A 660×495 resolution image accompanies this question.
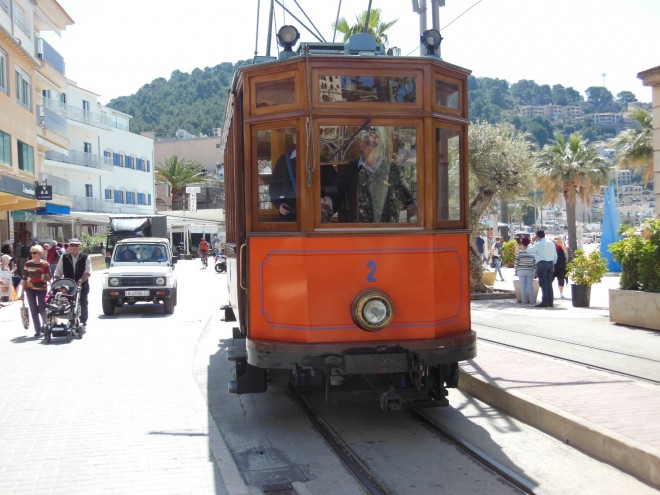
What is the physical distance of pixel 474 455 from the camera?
6.00 m

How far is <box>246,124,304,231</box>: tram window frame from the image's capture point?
21.5ft

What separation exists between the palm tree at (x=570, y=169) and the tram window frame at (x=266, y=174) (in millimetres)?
32901

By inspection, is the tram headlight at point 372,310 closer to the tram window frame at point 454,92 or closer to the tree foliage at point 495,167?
the tram window frame at point 454,92

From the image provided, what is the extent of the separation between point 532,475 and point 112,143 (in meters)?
55.6

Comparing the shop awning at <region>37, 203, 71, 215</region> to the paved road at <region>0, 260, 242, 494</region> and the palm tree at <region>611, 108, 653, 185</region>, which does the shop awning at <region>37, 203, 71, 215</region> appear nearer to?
the paved road at <region>0, 260, 242, 494</region>

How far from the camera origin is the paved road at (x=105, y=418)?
18.6 ft

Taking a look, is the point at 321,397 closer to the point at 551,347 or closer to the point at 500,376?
the point at 500,376

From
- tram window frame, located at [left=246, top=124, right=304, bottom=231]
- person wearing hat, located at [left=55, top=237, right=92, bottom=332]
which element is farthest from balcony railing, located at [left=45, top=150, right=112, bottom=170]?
tram window frame, located at [left=246, top=124, right=304, bottom=231]

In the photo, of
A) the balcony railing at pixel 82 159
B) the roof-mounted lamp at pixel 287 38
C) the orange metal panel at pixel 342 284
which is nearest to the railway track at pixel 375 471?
the orange metal panel at pixel 342 284

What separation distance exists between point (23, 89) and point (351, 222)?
28.3 meters

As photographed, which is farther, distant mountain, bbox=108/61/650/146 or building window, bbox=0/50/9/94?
distant mountain, bbox=108/61/650/146

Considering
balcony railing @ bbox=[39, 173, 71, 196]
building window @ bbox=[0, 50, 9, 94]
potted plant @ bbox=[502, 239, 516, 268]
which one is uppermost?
building window @ bbox=[0, 50, 9, 94]

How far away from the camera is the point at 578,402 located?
690cm

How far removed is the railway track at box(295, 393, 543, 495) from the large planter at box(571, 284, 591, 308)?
9.82 m
